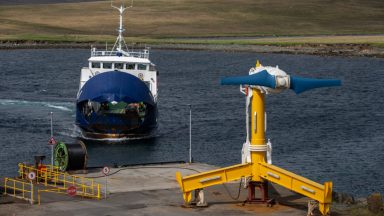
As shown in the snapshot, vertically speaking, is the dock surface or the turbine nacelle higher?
the turbine nacelle

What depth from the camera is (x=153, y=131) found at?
8306cm

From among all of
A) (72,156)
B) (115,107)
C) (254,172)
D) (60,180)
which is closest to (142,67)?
(115,107)

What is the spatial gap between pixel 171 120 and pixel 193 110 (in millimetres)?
6159

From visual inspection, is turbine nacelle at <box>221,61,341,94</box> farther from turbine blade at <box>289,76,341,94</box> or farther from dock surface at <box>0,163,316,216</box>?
dock surface at <box>0,163,316,216</box>

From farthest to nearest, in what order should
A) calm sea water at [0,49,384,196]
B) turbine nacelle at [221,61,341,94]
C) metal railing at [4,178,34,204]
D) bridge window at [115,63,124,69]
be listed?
Result: bridge window at [115,63,124,69] < calm sea water at [0,49,384,196] < metal railing at [4,178,34,204] < turbine nacelle at [221,61,341,94]

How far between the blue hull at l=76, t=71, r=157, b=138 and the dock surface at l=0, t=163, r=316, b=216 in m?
24.4

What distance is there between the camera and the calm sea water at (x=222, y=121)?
71.4 metres

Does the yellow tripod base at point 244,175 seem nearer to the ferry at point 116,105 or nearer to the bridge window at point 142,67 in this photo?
the ferry at point 116,105

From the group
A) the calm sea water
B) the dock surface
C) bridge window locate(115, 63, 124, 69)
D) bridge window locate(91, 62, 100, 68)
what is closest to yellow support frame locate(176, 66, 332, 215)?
the dock surface

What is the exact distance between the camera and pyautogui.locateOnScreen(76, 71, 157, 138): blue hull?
261 ft

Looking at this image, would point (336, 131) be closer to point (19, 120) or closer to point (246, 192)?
point (19, 120)

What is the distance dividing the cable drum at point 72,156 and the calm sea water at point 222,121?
432 inches

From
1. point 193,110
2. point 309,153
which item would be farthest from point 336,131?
point 193,110

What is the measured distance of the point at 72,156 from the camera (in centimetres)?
5603
